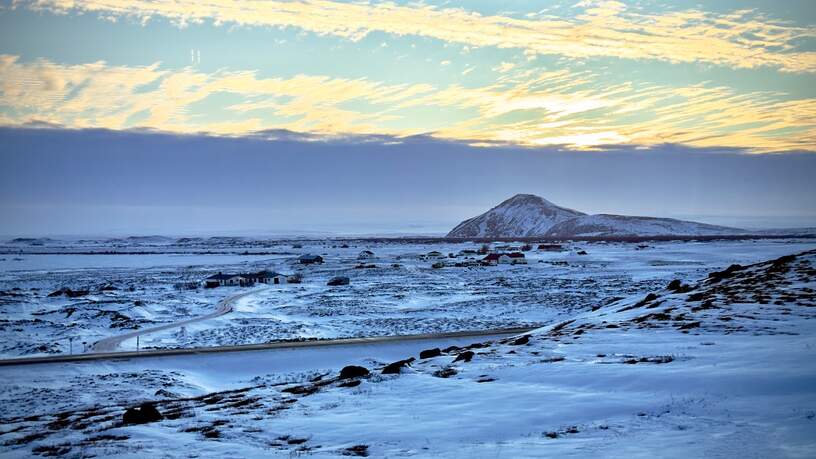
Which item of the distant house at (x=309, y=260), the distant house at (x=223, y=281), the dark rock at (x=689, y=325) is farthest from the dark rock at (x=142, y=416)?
the distant house at (x=309, y=260)

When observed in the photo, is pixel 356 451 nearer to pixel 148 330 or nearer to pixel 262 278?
pixel 148 330

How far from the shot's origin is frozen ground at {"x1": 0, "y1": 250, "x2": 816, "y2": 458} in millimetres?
10930

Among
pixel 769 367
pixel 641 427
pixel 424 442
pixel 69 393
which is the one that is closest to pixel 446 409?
pixel 424 442

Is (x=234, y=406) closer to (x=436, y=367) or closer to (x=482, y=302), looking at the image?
(x=436, y=367)

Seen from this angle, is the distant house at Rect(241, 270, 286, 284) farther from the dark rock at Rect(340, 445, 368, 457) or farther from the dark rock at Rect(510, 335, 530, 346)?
the dark rock at Rect(340, 445, 368, 457)

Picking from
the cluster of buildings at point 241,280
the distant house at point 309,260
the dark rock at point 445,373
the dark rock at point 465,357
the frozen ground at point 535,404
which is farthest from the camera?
the distant house at point 309,260

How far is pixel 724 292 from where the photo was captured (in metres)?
28.1

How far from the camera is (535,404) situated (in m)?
13.5

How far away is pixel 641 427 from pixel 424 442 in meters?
3.98

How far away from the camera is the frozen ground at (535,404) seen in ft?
35.9

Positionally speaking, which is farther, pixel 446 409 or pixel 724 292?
pixel 724 292

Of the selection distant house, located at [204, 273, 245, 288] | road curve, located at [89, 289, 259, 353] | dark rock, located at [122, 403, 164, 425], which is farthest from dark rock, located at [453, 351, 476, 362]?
distant house, located at [204, 273, 245, 288]

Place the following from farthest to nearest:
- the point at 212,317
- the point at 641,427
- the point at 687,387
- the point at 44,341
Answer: the point at 212,317, the point at 44,341, the point at 687,387, the point at 641,427

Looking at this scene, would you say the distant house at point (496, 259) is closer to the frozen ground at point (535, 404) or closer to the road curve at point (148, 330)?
the road curve at point (148, 330)
